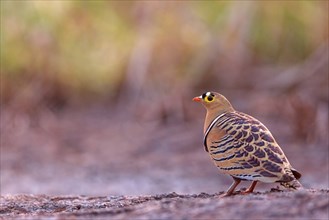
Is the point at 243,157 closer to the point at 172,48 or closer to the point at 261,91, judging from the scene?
the point at 261,91

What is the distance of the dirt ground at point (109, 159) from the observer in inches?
334

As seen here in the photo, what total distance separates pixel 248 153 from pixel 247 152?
1 cm

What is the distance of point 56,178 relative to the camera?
10.2 metres

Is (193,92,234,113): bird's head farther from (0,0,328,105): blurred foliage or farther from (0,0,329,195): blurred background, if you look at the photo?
(0,0,328,105): blurred foliage

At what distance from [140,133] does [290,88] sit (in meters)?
2.66

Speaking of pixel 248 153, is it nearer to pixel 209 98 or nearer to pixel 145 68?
pixel 209 98

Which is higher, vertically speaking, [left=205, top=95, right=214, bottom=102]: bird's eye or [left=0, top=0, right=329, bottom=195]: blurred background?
[left=0, top=0, right=329, bottom=195]: blurred background

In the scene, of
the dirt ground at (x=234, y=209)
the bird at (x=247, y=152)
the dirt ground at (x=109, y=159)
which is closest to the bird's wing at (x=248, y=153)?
the bird at (x=247, y=152)

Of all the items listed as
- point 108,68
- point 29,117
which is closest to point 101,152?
point 29,117

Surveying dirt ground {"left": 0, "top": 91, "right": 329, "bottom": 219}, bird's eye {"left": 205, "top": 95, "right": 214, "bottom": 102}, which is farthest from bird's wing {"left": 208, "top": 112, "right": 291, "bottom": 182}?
dirt ground {"left": 0, "top": 91, "right": 329, "bottom": 219}

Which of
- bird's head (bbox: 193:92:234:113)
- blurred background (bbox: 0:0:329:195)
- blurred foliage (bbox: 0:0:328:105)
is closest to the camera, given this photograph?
bird's head (bbox: 193:92:234:113)

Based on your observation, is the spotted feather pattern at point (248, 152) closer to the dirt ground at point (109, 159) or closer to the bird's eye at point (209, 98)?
the bird's eye at point (209, 98)

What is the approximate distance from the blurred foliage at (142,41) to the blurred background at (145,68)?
0.06ft

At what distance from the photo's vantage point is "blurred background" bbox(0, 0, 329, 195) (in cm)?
1274
